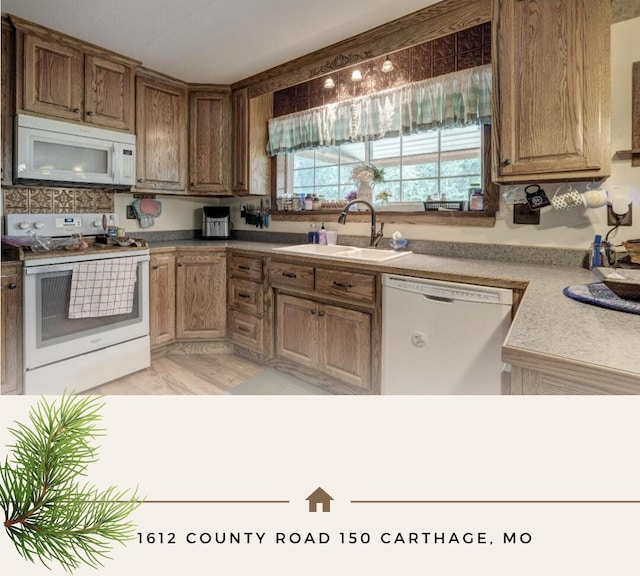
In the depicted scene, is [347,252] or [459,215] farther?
[347,252]

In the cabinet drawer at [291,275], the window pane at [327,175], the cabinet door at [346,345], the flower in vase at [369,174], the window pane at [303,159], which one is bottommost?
the cabinet door at [346,345]

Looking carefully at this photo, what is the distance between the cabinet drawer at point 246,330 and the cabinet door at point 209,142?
1.15 metres

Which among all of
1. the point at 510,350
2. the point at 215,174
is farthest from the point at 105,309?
the point at 510,350

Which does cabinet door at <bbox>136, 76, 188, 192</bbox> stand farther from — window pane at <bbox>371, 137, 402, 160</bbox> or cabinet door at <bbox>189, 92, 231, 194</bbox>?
window pane at <bbox>371, 137, 402, 160</bbox>

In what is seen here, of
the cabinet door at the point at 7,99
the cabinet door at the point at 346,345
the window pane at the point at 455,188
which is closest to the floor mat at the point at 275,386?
the cabinet door at the point at 346,345

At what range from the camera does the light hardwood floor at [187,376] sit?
2.27m

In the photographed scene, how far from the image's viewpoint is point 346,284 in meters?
2.06

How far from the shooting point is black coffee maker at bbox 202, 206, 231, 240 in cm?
338

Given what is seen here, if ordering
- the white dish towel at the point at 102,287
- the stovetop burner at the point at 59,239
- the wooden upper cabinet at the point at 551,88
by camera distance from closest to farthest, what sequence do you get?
the wooden upper cabinet at the point at 551,88 < the stovetop burner at the point at 59,239 < the white dish towel at the point at 102,287

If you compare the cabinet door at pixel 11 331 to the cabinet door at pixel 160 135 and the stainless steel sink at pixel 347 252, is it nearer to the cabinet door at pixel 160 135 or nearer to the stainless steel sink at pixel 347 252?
the cabinet door at pixel 160 135
